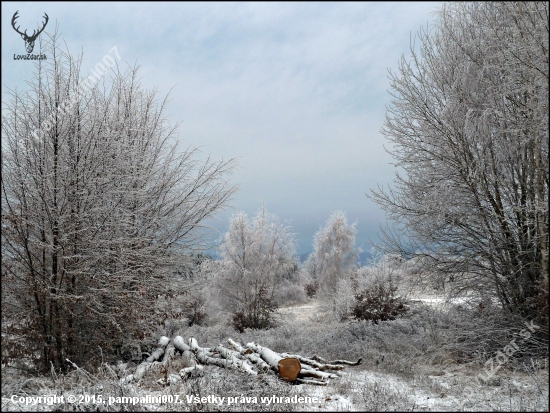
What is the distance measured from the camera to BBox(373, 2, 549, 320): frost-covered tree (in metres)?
6.49

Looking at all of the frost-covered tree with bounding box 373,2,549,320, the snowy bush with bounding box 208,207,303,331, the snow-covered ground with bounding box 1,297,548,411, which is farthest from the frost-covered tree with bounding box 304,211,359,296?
the snow-covered ground with bounding box 1,297,548,411

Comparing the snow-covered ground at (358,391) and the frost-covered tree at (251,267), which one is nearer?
the snow-covered ground at (358,391)

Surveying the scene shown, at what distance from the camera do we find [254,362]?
6.47 metres

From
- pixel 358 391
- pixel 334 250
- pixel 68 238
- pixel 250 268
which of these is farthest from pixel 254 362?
pixel 334 250

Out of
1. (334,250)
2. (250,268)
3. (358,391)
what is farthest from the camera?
(334,250)

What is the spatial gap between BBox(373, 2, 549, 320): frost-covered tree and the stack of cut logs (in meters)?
2.97

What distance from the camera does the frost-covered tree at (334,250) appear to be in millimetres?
22911

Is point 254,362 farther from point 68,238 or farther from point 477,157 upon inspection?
point 477,157

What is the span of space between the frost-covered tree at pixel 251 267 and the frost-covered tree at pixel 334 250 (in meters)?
6.83

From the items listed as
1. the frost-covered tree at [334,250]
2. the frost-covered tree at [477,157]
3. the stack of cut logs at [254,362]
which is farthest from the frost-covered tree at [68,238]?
the frost-covered tree at [334,250]

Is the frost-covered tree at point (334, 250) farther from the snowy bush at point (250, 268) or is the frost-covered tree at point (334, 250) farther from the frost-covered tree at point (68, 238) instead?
the frost-covered tree at point (68, 238)

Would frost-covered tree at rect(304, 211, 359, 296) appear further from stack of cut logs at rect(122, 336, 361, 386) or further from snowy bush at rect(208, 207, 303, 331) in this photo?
stack of cut logs at rect(122, 336, 361, 386)

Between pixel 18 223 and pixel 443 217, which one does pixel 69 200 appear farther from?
pixel 443 217

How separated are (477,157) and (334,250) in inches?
639
